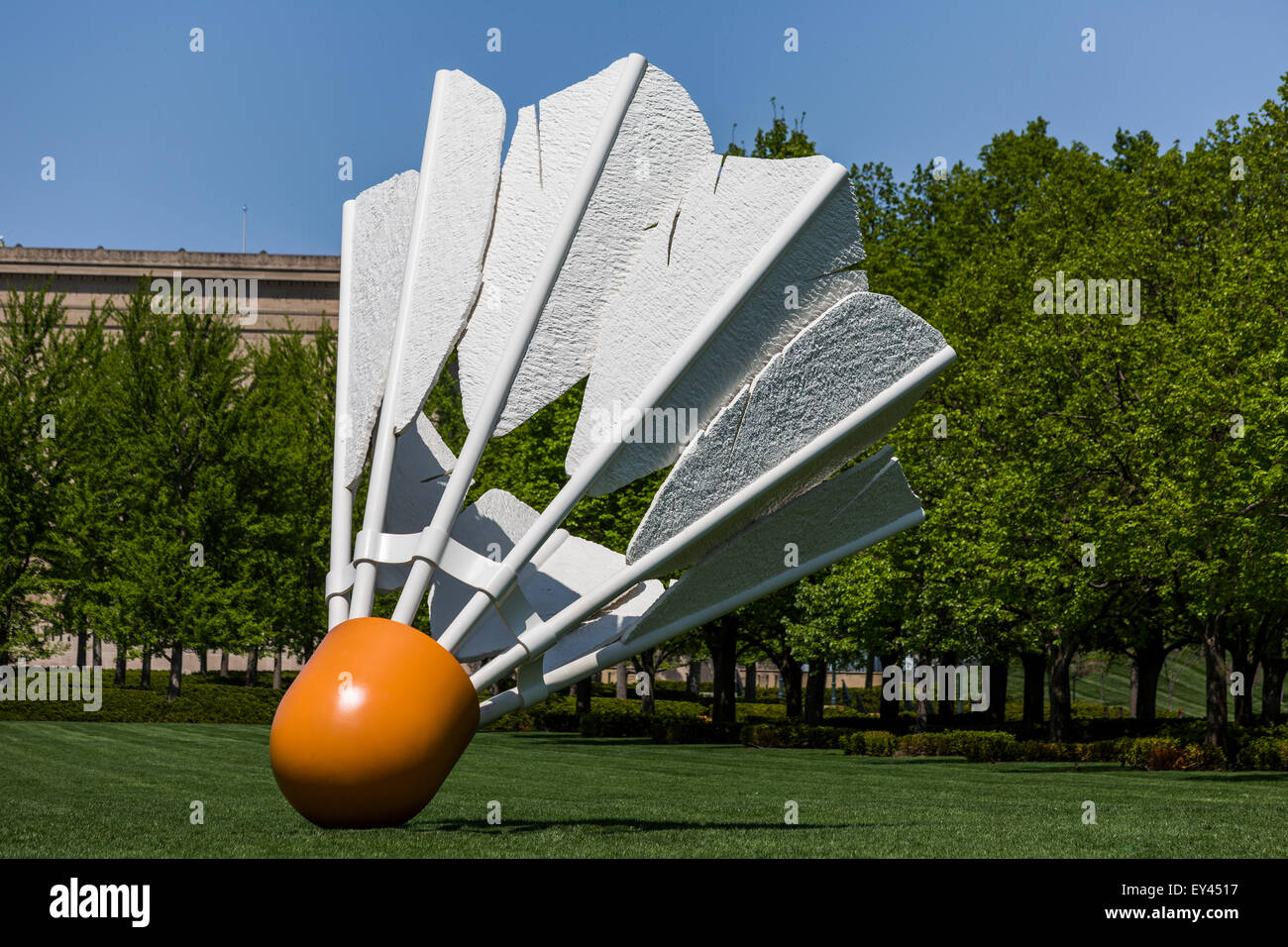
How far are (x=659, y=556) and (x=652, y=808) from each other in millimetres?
4060

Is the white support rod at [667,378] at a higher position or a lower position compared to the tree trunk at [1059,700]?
higher

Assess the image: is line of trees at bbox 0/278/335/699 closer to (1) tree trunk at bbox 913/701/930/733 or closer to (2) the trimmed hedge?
(1) tree trunk at bbox 913/701/930/733

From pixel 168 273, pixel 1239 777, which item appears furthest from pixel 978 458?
pixel 168 273

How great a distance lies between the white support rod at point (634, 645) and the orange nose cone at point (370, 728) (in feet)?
3.23

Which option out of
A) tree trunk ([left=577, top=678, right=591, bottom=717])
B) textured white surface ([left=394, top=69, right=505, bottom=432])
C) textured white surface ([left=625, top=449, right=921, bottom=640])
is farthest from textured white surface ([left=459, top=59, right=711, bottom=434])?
tree trunk ([left=577, top=678, right=591, bottom=717])

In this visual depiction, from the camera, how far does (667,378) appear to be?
810cm

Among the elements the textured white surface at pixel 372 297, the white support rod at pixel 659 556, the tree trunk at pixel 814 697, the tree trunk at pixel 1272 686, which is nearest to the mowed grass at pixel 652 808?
the white support rod at pixel 659 556

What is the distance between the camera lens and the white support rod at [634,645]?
8.34 metres

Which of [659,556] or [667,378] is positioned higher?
[667,378]

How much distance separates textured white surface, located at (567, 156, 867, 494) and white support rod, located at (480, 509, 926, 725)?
106cm

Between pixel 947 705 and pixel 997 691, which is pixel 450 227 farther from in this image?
pixel 997 691

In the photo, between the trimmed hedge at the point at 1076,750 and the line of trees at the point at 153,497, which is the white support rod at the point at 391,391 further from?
the line of trees at the point at 153,497

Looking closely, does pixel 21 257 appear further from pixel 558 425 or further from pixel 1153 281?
pixel 1153 281

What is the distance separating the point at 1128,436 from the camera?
20547mm
